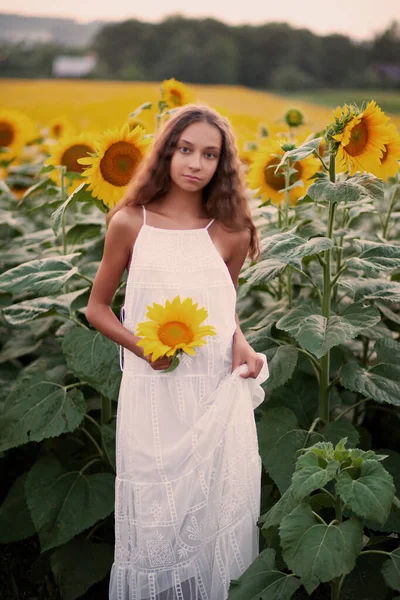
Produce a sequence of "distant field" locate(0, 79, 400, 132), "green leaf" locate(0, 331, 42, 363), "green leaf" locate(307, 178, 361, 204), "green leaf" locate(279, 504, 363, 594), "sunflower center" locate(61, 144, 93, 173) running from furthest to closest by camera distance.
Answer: "distant field" locate(0, 79, 400, 132) → "green leaf" locate(0, 331, 42, 363) → "sunflower center" locate(61, 144, 93, 173) → "green leaf" locate(307, 178, 361, 204) → "green leaf" locate(279, 504, 363, 594)

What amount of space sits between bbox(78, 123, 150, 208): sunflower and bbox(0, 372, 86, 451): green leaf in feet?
2.08

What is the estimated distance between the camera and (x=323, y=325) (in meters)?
2.08

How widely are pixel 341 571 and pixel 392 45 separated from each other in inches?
191

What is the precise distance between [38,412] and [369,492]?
1.12 m

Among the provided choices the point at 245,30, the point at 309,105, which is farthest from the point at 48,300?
the point at 245,30

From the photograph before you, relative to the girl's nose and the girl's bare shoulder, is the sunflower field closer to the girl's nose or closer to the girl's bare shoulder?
the girl's bare shoulder

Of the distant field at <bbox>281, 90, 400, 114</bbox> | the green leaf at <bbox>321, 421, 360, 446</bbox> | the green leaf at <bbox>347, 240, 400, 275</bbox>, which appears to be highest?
the distant field at <bbox>281, 90, 400, 114</bbox>

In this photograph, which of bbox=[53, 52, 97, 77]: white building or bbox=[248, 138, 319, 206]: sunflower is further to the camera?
bbox=[53, 52, 97, 77]: white building

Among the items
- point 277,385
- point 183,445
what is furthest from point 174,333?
point 277,385

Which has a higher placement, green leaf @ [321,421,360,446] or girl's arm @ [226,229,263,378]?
girl's arm @ [226,229,263,378]

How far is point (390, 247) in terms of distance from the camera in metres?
2.14

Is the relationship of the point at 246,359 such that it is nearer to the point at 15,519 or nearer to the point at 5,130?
the point at 15,519

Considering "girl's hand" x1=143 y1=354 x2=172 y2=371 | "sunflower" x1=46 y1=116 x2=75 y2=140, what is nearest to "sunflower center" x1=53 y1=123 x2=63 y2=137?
"sunflower" x1=46 y1=116 x2=75 y2=140

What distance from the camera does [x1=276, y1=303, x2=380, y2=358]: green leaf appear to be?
1.96 metres
